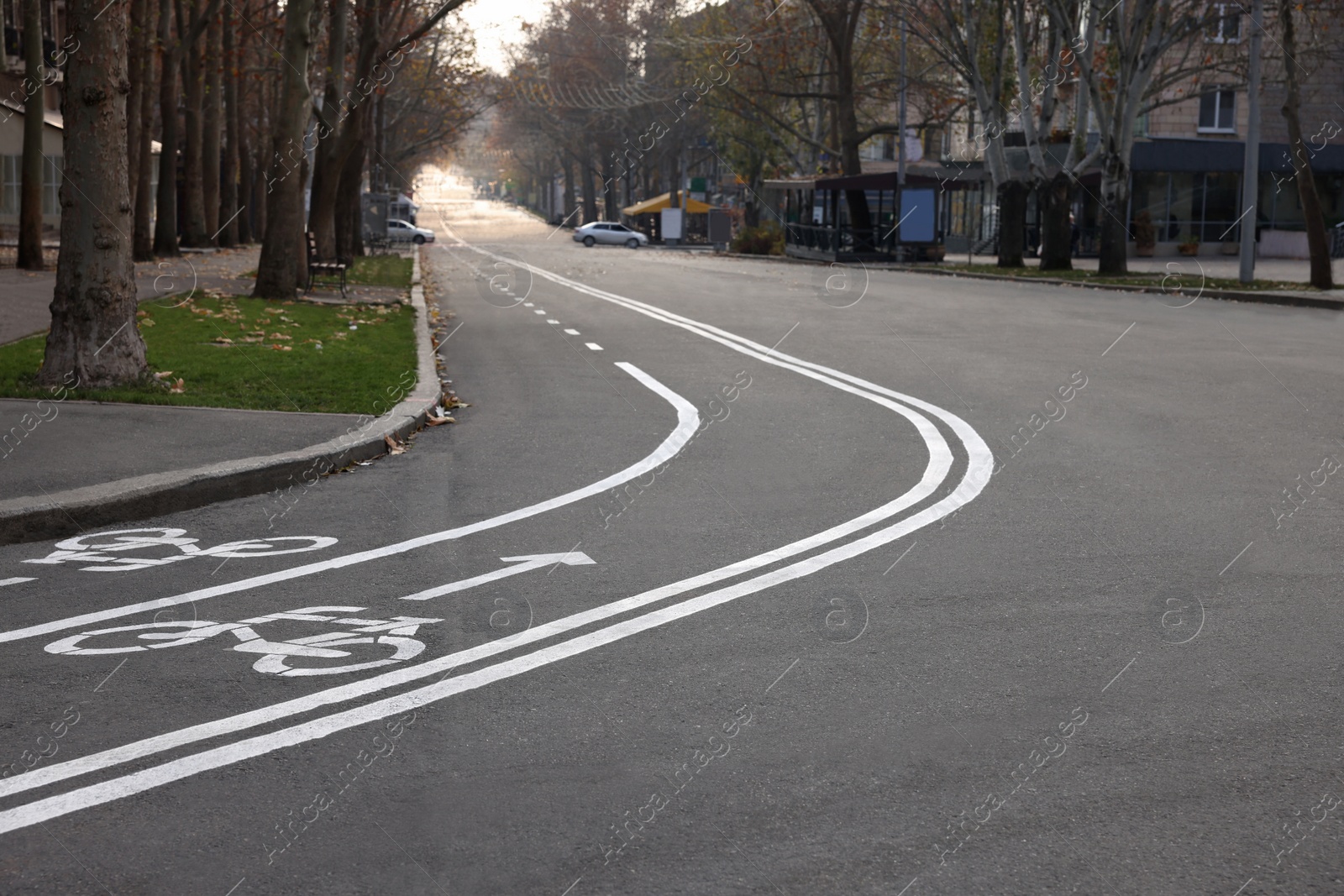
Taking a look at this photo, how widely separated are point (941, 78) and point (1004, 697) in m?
69.3

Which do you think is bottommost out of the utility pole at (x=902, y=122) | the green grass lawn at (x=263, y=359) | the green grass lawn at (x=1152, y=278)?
the green grass lawn at (x=263, y=359)

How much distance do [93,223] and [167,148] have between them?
29050 mm

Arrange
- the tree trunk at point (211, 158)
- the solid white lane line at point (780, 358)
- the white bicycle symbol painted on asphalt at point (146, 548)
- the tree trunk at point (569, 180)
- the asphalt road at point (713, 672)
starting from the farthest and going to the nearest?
the tree trunk at point (569, 180) < the tree trunk at point (211, 158) < the solid white lane line at point (780, 358) < the white bicycle symbol painted on asphalt at point (146, 548) < the asphalt road at point (713, 672)

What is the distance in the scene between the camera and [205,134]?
51.2 m

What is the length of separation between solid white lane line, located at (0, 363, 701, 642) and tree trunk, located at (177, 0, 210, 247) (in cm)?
3231

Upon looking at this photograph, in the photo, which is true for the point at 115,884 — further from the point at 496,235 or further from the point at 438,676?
the point at 496,235

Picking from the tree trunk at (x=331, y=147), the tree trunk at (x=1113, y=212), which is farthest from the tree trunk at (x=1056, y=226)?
the tree trunk at (x=331, y=147)

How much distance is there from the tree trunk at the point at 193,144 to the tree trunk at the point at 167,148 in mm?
755

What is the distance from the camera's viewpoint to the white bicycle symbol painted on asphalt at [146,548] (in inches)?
285

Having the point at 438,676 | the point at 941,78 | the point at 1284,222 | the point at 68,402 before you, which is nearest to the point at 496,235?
the point at 941,78

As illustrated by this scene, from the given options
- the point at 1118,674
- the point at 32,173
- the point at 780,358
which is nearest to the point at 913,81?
the point at 32,173

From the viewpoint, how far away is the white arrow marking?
6.57 metres

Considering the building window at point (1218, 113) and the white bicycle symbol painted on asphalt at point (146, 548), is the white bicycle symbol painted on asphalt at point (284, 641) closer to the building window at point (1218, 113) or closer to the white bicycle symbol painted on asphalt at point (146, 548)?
the white bicycle symbol painted on asphalt at point (146, 548)

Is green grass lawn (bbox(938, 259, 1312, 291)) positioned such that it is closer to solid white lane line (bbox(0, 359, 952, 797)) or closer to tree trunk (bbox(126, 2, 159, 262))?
tree trunk (bbox(126, 2, 159, 262))
